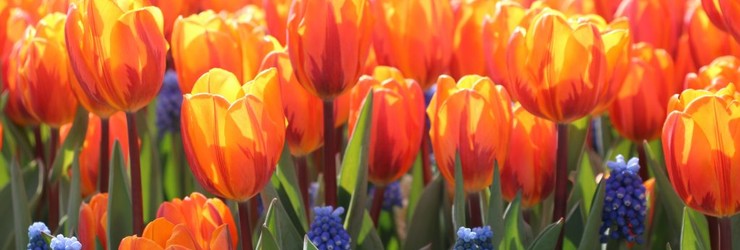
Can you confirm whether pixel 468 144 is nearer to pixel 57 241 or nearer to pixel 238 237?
pixel 238 237

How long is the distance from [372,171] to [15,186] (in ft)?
2.02

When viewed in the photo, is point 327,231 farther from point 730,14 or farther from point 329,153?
point 730,14

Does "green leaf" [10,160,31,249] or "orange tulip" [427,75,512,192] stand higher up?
"orange tulip" [427,75,512,192]

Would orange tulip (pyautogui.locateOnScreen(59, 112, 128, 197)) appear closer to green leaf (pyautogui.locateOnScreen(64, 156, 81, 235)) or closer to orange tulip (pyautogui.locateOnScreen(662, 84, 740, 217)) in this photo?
green leaf (pyautogui.locateOnScreen(64, 156, 81, 235))

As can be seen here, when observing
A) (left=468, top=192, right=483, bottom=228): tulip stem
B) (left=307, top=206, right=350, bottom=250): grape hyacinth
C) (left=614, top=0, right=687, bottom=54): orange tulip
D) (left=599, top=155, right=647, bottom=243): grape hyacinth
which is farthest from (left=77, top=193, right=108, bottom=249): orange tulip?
(left=614, top=0, right=687, bottom=54): orange tulip

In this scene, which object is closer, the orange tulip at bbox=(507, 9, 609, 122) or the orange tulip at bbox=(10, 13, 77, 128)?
the orange tulip at bbox=(507, 9, 609, 122)

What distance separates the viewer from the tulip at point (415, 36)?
213cm

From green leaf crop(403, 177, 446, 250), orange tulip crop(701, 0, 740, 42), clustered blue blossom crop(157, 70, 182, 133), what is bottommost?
green leaf crop(403, 177, 446, 250)

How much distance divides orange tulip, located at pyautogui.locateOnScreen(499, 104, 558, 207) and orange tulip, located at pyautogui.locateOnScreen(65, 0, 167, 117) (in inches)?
24.0

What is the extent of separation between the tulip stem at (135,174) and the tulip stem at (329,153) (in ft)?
1.00

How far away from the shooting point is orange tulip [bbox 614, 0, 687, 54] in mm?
2346

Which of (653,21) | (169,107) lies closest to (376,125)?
(653,21)

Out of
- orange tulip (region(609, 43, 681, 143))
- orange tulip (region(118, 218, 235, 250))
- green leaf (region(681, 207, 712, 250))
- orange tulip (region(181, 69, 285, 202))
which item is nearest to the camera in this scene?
orange tulip (region(118, 218, 235, 250))

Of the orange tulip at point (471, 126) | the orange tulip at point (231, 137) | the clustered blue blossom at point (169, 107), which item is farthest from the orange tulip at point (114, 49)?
the clustered blue blossom at point (169, 107)
